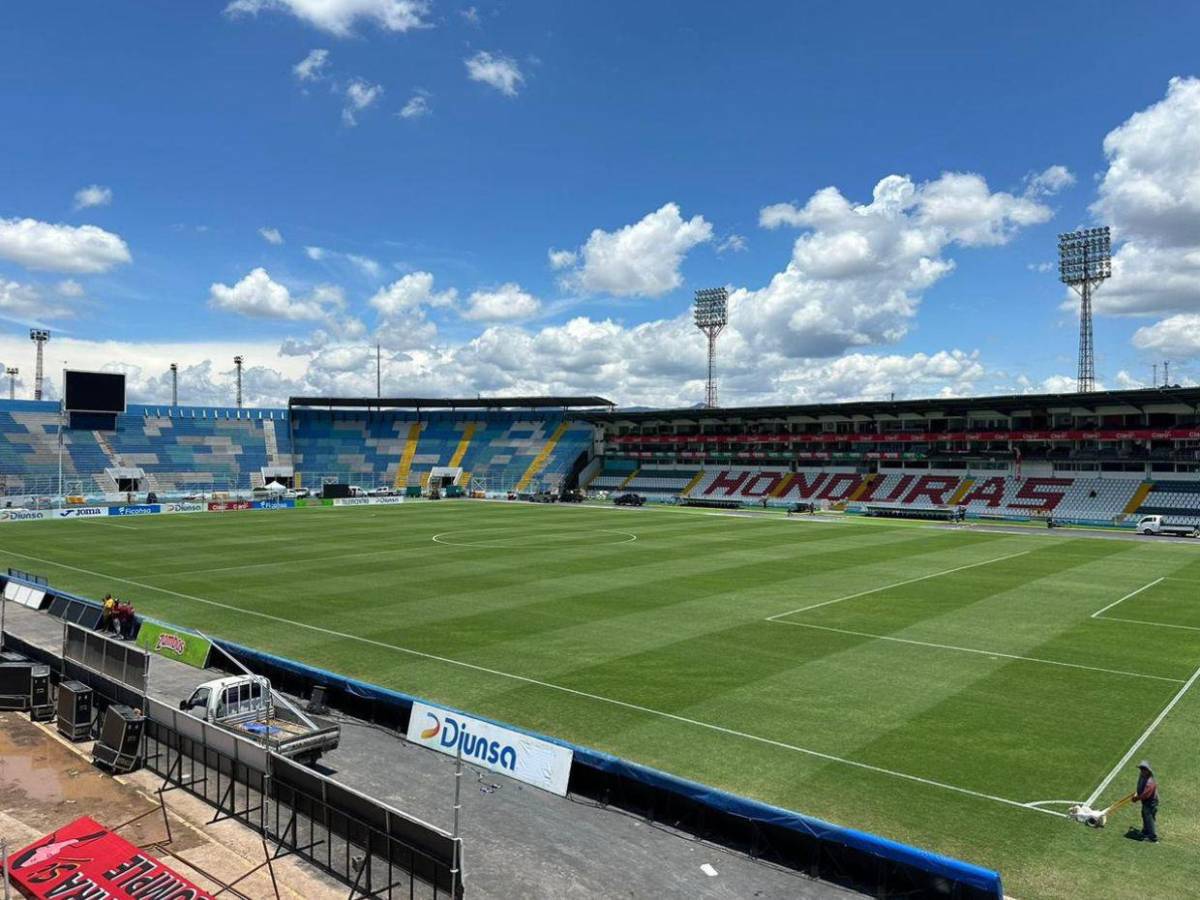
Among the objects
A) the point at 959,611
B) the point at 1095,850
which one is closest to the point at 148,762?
the point at 1095,850

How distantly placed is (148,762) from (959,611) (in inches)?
1074

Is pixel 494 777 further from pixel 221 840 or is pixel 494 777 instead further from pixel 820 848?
pixel 820 848

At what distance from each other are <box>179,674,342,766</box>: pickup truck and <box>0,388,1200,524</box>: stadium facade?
71334mm

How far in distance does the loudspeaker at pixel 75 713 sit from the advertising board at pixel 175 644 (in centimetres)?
383

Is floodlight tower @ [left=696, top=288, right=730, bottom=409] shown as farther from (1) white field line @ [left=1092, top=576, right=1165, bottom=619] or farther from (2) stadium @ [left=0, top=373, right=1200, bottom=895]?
(1) white field line @ [left=1092, top=576, right=1165, bottom=619]

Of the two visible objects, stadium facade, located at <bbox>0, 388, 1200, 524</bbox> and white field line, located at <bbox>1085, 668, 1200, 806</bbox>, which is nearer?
white field line, located at <bbox>1085, 668, 1200, 806</bbox>

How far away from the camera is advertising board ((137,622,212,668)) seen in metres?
22.5

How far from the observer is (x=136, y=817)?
13.7 m

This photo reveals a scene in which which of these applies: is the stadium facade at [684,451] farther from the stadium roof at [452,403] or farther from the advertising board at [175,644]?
the advertising board at [175,644]

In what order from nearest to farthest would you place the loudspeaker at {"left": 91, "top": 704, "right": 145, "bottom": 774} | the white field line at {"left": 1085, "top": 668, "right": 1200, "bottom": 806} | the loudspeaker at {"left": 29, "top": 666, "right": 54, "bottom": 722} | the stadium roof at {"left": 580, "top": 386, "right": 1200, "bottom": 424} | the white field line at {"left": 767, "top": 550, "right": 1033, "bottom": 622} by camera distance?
the white field line at {"left": 1085, "top": 668, "right": 1200, "bottom": 806}, the loudspeaker at {"left": 91, "top": 704, "right": 145, "bottom": 774}, the loudspeaker at {"left": 29, "top": 666, "right": 54, "bottom": 722}, the white field line at {"left": 767, "top": 550, "right": 1033, "bottom": 622}, the stadium roof at {"left": 580, "top": 386, "right": 1200, "bottom": 424}

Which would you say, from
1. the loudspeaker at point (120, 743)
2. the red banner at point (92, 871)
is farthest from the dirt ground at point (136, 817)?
the red banner at point (92, 871)

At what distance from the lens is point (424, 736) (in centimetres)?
1689

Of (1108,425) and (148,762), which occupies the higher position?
(1108,425)

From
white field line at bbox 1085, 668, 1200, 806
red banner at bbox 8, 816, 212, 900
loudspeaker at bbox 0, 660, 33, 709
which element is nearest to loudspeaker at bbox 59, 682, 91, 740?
loudspeaker at bbox 0, 660, 33, 709
